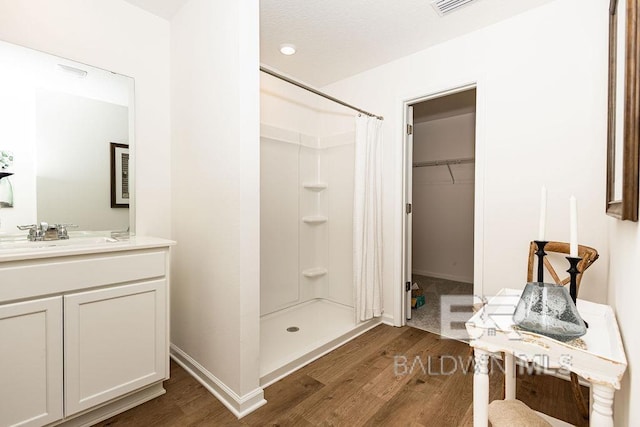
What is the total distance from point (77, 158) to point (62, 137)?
0.45ft

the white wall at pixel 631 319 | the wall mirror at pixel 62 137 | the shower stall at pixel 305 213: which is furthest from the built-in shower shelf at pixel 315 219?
the white wall at pixel 631 319

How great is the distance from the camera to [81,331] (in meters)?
1.43

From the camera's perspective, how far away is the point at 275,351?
218 centimetres

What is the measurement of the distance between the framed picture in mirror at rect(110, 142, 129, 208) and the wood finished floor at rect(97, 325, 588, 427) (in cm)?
119

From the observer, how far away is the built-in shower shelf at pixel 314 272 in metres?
3.25

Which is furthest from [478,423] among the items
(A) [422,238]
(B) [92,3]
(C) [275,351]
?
(A) [422,238]

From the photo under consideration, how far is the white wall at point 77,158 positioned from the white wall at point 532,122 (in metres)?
2.41

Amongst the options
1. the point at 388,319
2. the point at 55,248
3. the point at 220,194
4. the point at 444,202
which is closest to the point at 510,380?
the point at 388,319

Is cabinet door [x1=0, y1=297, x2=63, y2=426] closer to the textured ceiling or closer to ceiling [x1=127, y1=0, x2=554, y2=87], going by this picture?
ceiling [x1=127, y1=0, x2=554, y2=87]

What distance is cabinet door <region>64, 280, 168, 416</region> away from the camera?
4.63 ft

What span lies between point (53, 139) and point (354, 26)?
213 cm

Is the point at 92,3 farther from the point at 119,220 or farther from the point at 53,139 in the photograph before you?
the point at 119,220

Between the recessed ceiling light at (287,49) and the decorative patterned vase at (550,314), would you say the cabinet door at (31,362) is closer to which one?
the decorative patterned vase at (550,314)

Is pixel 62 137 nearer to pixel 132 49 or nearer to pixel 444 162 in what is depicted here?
pixel 132 49
